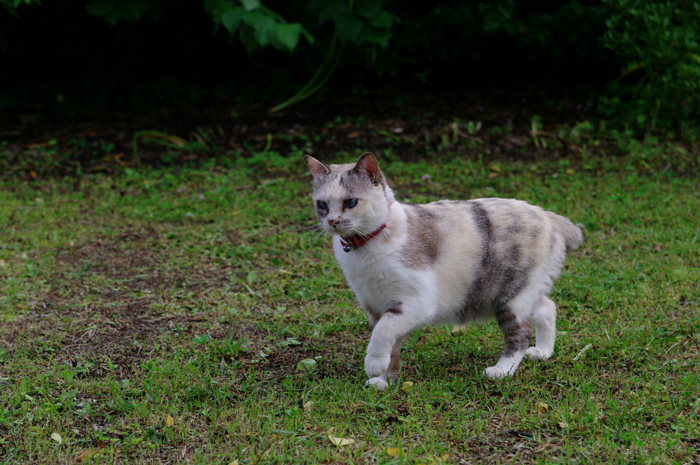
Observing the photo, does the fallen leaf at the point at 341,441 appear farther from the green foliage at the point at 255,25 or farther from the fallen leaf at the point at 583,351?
the green foliage at the point at 255,25

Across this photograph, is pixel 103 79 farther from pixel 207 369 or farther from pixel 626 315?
pixel 626 315

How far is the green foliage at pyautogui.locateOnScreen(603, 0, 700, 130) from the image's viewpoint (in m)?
7.77

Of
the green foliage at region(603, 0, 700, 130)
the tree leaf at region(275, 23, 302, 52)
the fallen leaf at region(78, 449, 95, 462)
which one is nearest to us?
the fallen leaf at region(78, 449, 95, 462)

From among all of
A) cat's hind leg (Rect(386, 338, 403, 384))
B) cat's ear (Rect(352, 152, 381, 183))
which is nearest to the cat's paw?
cat's hind leg (Rect(386, 338, 403, 384))

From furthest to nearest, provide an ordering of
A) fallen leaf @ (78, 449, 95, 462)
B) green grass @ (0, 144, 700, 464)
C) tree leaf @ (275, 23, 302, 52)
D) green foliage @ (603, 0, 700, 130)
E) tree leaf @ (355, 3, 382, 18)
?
tree leaf @ (355, 3, 382, 18)
green foliage @ (603, 0, 700, 130)
tree leaf @ (275, 23, 302, 52)
green grass @ (0, 144, 700, 464)
fallen leaf @ (78, 449, 95, 462)

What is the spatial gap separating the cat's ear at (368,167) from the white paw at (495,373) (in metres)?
1.25

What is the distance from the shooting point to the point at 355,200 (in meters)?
3.61

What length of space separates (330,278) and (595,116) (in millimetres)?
5065

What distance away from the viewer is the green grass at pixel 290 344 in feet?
10.7

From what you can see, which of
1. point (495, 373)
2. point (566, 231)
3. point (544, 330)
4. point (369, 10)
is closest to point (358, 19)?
point (369, 10)

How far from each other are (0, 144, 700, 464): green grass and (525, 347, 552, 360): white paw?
85mm

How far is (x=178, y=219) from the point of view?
21.7 feet

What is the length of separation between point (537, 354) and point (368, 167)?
1520 millimetres

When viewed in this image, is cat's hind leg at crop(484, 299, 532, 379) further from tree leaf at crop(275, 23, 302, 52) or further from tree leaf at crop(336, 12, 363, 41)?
tree leaf at crop(336, 12, 363, 41)
